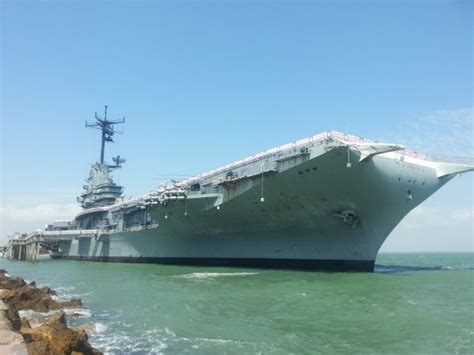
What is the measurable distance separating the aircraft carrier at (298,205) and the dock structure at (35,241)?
14.0 m

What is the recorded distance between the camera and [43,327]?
9633mm

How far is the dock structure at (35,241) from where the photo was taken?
4549 centimetres

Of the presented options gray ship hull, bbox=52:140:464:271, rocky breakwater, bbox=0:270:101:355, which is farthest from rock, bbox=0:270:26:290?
gray ship hull, bbox=52:140:464:271

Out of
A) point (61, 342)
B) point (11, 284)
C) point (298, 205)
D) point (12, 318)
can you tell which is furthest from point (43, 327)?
point (298, 205)

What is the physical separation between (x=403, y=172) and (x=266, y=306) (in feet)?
39.4

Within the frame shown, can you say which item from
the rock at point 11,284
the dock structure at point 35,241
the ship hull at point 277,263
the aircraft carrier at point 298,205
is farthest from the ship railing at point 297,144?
the dock structure at point 35,241

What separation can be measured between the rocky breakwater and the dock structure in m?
27.2

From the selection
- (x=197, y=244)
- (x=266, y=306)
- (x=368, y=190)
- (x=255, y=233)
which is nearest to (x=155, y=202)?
(x=197, y=244)

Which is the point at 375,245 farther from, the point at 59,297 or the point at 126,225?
the point at 126,225

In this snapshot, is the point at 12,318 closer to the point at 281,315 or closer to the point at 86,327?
the point at 86,327

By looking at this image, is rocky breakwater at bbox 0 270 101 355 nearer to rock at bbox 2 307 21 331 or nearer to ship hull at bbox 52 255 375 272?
rock at bbox 2 307 21 331

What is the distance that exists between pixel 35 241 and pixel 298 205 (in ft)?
116

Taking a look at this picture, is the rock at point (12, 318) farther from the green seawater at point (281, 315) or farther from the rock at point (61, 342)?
the green seawater at point (281, 315)

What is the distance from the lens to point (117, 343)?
10.2 m
